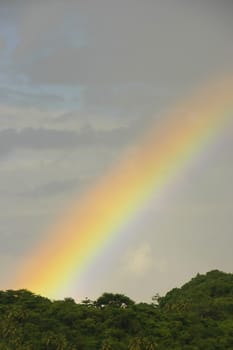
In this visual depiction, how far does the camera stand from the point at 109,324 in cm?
10938

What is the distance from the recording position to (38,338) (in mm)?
101188

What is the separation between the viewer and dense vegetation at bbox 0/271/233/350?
99.2m

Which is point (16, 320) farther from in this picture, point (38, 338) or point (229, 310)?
point (229, 310)

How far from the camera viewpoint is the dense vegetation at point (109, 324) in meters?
99.2

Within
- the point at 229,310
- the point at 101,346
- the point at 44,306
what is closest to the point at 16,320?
the point at 44,306

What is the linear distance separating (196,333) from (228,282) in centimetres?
5200

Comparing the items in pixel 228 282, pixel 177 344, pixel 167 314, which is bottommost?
pixel 177 344

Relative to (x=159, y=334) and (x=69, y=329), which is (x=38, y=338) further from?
(x=159, y=334)

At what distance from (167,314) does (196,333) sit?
8.92 m

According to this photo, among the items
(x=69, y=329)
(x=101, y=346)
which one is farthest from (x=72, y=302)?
(x=101, y=346)

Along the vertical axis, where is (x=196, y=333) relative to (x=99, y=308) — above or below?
below

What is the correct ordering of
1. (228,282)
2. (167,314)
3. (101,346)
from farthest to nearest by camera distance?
(228,282) < (167,314) < (101,346)

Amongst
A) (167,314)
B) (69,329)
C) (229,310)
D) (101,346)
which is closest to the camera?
(101,346)

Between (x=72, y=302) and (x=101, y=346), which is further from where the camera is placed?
(x=72, y=302)
